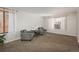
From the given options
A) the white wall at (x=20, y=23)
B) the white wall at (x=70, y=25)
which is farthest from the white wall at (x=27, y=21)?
the white wall at (x=70, y=25)

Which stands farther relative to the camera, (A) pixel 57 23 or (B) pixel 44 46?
(A) pixel 57 23

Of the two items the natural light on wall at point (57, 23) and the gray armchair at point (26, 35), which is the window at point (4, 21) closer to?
the gray armchair at point (26, 35)

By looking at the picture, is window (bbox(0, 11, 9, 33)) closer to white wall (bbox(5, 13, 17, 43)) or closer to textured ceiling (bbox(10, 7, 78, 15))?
white wall (bbox(5, 13, 17, 43))

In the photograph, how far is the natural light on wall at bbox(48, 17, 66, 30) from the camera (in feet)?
8.13

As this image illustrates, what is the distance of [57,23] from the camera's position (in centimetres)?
251

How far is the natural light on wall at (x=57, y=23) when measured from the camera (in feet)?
8.13

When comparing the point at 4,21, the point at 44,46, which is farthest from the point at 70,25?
the point at 4,21

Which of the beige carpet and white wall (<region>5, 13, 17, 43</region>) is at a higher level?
white wall (<region>5, 13, 17, 43</region>)

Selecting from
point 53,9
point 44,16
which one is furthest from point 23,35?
point 53,9

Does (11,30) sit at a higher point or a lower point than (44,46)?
higher

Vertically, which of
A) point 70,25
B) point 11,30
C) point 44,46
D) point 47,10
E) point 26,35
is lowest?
point 44,46

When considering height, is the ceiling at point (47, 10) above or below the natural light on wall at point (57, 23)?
above

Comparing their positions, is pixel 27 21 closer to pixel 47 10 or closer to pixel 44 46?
pixel 47 10

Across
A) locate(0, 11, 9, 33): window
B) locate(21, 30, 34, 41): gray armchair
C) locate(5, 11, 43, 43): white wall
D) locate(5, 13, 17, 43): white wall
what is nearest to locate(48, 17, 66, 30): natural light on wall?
locate(5, 11, 43, 43): white wall
